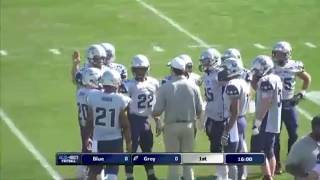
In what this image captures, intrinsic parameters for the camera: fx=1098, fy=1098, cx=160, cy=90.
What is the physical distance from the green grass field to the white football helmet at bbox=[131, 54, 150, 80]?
152cm

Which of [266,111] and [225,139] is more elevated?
[266,111]

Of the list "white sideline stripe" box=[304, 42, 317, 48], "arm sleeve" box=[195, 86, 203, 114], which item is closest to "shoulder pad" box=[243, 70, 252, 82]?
"arm sleeve" box=[195, 86, 203, 114]

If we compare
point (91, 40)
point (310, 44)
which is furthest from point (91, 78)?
point (310, 44)

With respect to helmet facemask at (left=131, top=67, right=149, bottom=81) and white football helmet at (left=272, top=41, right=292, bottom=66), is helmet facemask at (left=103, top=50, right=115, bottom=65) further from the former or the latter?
white football helmet at (left=272, top=41, right=292, bottom=66)

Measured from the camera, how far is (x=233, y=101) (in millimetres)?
12070

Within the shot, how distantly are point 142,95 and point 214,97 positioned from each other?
0.82 metres

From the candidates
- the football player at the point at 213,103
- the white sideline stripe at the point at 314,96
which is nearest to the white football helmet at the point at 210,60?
the football player at the point at 213,103

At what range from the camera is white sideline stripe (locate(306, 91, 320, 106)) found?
1598 cm

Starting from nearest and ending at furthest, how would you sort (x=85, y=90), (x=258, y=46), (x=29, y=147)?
(x=85, y=90), (x=29, y=147), (x=258, y=46)

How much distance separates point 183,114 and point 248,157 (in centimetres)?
87

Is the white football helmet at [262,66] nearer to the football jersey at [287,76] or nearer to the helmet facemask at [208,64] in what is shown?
the helmet facemask at [208,64]

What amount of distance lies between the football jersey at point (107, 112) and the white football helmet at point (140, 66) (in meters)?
0.86

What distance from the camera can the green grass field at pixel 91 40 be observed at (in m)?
14.8
